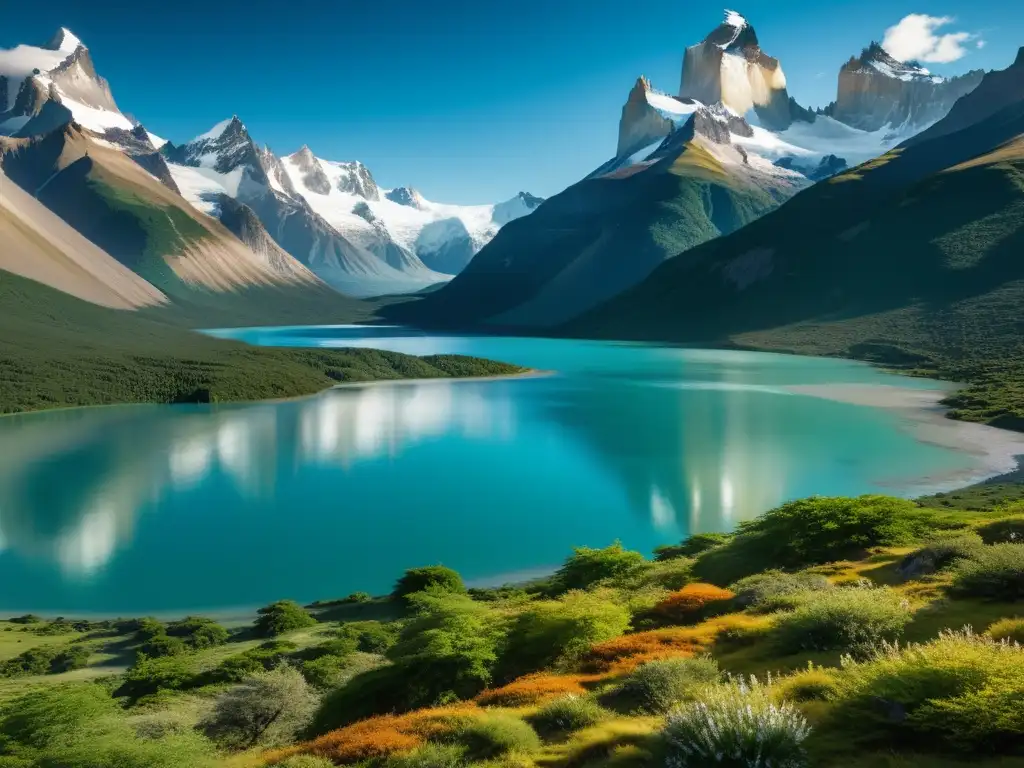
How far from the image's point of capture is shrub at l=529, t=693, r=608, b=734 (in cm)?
1417

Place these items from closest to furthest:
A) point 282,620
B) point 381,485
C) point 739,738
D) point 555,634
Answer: point 739,738
point 555,634
point 282,620
point 381,485

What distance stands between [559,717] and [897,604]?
7.97 metres

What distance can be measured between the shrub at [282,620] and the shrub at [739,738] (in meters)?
27.1

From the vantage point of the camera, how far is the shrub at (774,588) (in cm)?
2100

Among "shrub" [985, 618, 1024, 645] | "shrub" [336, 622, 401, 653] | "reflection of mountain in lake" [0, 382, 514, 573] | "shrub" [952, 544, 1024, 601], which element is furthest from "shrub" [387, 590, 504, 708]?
"reflection of mountain in lake" [0, 382, 514, 573]

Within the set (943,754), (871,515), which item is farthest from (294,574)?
(943,754)

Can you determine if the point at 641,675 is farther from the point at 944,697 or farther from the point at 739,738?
the point at 944,697

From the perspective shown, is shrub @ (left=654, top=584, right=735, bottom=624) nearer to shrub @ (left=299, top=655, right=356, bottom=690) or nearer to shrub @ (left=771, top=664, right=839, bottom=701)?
shrub @ (left=771, top=664, right=839, bottom=701)

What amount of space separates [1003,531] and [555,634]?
49.7ft

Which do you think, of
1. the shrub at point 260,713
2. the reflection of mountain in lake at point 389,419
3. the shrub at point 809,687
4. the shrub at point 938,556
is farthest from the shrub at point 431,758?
the reflection of mountain in lake at point 389,419

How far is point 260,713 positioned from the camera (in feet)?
65.7

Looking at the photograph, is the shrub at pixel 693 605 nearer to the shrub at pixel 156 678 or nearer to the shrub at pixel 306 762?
the shrub at pixel 306 762

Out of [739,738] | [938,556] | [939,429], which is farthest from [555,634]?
[939,429]

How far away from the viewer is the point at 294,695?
822 inches
